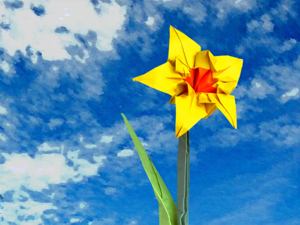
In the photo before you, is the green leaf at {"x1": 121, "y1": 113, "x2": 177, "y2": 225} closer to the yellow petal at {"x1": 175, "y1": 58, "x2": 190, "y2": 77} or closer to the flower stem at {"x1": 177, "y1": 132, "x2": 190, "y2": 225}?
the flower stem at {"x1": 177, "y1": 132, "x2": 190, "y2": 225}

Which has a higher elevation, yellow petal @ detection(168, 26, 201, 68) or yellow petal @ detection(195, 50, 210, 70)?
yellow petal @ detection(168, 26, 201, 68)

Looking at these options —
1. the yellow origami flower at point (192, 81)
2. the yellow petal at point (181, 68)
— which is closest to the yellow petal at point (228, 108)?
the yellow origami flower at point (192, 81)

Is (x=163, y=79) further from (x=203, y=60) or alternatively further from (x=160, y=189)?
(x=160, y=189)

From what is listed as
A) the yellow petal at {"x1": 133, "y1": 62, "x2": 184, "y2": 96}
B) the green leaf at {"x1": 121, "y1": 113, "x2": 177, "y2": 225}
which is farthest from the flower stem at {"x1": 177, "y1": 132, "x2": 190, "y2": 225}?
the yellow petal at {"x1": 133, "y1": 62, "x2": 184, "y2": 96}

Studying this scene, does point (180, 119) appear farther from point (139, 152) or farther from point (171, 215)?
point (171, 215)

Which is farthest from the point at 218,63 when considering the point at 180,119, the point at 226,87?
the point at 180,119

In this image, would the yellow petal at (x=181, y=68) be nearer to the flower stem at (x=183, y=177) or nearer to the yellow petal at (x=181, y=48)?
the yellow petal at (x=181, y=48)
